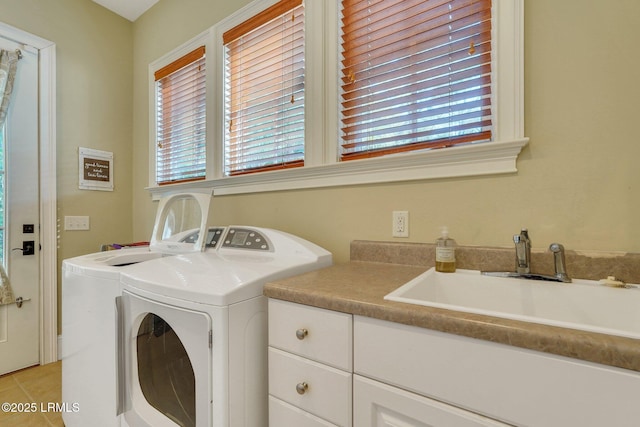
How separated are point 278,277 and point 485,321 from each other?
2.20 ft

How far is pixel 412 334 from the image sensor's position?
692 mm

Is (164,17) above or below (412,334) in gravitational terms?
above

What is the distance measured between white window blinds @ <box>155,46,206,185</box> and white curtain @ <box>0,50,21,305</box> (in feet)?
3.02

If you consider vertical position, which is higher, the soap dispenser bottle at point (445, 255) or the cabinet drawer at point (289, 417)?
the soap dispenser bottle at point (445, 255)

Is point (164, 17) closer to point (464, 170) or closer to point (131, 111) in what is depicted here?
point (131, 111)

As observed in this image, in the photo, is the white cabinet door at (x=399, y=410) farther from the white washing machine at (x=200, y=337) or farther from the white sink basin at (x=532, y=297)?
the white washing machine at (x=200, y=337)

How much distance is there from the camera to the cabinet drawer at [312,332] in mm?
792

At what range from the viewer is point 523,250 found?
101 centimetres

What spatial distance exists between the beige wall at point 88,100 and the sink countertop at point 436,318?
2.40 metres

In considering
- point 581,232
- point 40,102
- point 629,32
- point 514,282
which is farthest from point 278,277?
point 40,102

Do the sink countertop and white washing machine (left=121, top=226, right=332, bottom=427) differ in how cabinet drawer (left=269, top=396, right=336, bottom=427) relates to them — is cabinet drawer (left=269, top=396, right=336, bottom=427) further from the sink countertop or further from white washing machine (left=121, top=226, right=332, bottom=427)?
the sink countertop

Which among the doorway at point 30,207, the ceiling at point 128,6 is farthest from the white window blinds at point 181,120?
the doorway at point 30,207

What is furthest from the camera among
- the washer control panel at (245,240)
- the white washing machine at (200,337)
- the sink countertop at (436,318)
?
the washer control panel at (245,240)

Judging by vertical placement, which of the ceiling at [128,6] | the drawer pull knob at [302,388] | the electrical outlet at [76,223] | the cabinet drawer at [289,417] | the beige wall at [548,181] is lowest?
the cabinet drawer at [289,417]
